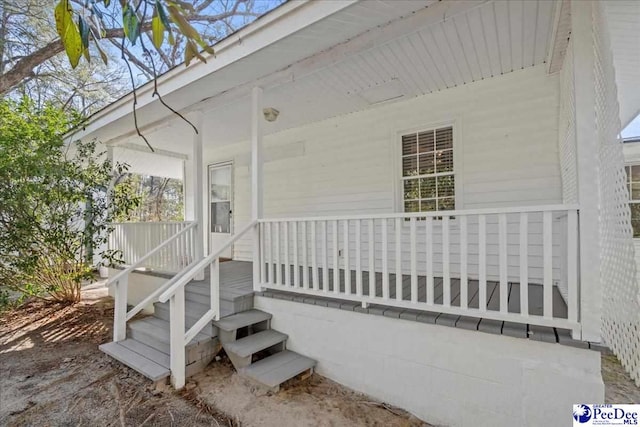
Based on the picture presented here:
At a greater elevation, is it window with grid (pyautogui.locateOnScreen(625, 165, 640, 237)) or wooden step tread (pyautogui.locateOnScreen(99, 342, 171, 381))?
window with grid (pyautogui.locateOnScreen(625, 165, 640, 237))

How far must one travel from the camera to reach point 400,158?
4688 mm

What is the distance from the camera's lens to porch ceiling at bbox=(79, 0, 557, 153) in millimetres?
2619

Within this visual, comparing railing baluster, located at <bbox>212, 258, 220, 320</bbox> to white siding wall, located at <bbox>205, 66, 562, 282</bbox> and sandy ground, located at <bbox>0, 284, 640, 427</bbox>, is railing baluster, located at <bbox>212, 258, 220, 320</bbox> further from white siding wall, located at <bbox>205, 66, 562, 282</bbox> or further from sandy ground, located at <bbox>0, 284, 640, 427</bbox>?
white siding wall, located at <bbox>205, 66, 562, 282</bbox>

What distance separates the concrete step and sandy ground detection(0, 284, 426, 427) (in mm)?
313

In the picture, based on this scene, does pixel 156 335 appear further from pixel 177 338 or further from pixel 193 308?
pixel 177 338

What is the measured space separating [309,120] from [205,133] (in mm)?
2094

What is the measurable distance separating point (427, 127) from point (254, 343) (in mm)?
3546

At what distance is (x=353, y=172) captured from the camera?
513 cm

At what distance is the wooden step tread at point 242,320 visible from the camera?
3.26 m

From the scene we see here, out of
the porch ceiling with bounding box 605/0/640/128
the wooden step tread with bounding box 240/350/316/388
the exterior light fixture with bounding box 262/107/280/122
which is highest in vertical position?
the porch ceiling with bounding box 605/0/640/128

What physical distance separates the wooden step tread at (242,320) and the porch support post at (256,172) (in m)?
0.30

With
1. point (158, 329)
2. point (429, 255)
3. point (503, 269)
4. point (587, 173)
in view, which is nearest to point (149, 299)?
point (158, 329)

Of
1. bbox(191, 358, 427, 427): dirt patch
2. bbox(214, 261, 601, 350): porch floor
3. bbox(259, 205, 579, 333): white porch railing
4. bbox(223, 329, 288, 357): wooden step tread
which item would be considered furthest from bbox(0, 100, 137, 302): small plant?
bbox(191, 358, 427, 427): dirt patch

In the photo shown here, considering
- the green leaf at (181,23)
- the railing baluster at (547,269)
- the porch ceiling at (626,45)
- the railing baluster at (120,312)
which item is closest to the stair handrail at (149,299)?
the railing baluster at (120,312)
